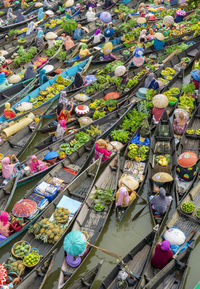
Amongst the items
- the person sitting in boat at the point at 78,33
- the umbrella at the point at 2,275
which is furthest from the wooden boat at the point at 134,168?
the person sitting in boat at the point at 78,33

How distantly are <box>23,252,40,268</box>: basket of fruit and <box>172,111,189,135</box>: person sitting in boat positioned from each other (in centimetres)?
911

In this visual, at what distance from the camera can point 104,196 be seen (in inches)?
526

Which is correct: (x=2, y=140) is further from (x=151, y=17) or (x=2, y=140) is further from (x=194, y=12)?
(x=194, y=12)

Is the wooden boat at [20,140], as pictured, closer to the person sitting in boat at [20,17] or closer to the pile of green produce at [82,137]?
the pile of green produce at [82,137]

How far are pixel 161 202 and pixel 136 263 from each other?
96.7 inches

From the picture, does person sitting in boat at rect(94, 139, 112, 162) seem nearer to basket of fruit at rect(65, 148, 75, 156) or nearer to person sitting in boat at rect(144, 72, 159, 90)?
basket of fruit at rect(65, 148, 75, 156)

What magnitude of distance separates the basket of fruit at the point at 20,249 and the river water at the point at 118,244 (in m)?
1.14

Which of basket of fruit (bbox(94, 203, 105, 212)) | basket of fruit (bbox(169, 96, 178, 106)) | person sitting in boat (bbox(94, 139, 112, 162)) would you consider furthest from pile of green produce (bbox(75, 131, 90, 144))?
basket of fruit (bbox(169, 96, 178, 106))

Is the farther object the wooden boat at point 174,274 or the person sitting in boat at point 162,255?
the wooden boat at point 174,274

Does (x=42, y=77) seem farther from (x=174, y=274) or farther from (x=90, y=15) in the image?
(x=174, y=274)

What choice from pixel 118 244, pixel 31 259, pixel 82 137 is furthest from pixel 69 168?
pixel 31 259

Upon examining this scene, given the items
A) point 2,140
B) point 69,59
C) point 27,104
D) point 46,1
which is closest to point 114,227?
point 2,140

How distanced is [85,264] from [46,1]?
2643 centimetres

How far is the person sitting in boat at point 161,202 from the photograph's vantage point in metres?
12.4
